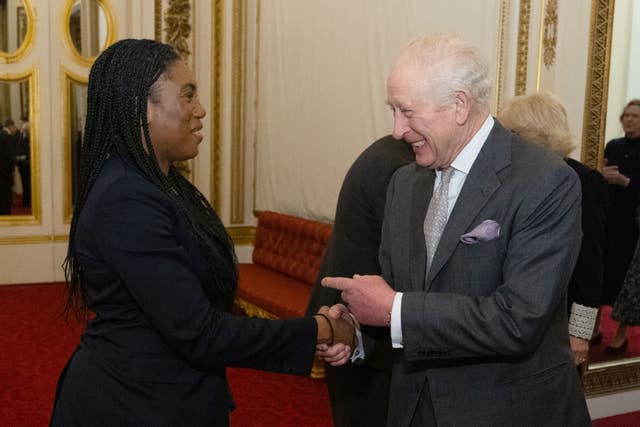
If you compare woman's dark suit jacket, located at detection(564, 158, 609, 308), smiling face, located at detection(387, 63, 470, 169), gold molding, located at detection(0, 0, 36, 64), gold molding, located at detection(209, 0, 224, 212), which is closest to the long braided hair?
smiling face, located at detection(387, 63, 470, 169)

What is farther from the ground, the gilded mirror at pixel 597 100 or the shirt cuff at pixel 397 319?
the gilded mirror at pixel 597 100

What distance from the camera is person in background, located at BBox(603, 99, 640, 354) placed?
12.5 feet

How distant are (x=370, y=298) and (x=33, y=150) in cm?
645

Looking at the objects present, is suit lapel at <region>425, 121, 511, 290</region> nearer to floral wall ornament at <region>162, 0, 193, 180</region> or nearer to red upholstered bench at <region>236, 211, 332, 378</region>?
red upholstered bench at <region>236, 211, 332, 378</region>

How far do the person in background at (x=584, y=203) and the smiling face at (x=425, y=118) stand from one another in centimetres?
112

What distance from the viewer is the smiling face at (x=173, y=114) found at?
1.87m

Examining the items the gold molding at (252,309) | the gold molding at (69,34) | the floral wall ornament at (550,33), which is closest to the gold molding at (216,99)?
the gold molding at (69,34)

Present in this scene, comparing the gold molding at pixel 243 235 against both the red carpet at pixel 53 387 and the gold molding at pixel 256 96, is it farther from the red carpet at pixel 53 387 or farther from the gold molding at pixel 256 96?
the red carpet at pixel 53 387

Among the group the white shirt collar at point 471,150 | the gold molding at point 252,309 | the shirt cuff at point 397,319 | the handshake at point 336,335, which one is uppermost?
the white shirt collar at point 471,150

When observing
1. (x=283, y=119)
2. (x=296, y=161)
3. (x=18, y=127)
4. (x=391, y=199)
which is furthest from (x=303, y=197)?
(x=391, y=199)

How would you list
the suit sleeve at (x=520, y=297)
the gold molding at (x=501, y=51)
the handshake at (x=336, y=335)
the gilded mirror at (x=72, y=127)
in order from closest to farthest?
the suit sleeve at (x=520, y=297)
the handshake at (x=336, y=335)
the gold molding at (x=501, y=51)
the gilded mirror at (x=72, y=127)

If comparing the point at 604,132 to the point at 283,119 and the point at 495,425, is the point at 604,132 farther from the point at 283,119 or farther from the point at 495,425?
the point at 283,119

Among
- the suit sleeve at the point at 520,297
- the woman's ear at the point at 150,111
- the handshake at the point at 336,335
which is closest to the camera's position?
the suit sleeve at the point at 520,297

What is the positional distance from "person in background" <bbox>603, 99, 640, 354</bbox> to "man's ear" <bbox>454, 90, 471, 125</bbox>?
2.37 m
